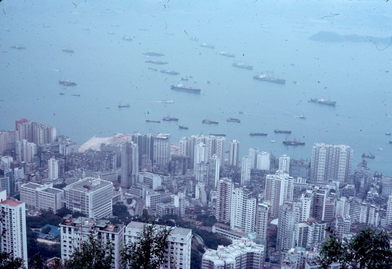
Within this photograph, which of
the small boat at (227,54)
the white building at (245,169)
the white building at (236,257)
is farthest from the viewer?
the small boat at (227,54)

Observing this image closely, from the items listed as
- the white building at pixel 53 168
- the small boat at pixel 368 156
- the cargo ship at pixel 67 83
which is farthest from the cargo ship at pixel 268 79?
the white building at pixel 53 168

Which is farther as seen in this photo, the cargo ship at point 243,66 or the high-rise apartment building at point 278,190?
the cargo ship at point 243,66

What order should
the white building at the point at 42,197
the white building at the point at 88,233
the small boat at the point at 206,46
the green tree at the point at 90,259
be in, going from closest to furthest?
the green tree at the point at 90,259 < the white building at the point at 88,233 < the white building at the point at 42,197 < the small boat at the point at 206,46

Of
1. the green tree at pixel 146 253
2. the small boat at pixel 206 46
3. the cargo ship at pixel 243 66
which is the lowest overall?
the green tree at pixel 146 253

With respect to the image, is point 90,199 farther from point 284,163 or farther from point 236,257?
point 284,163

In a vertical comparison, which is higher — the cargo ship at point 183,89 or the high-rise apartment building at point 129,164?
the cargo ship at point 183,89

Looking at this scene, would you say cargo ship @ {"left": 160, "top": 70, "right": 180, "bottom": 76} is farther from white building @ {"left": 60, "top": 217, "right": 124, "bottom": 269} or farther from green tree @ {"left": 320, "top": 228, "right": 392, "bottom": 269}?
green tree @ {"left": 320, "top": 228, "right": 392, "bottom": 269}

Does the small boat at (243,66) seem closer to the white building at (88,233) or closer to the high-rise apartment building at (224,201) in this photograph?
the high-rise apartment building at (224,201)
